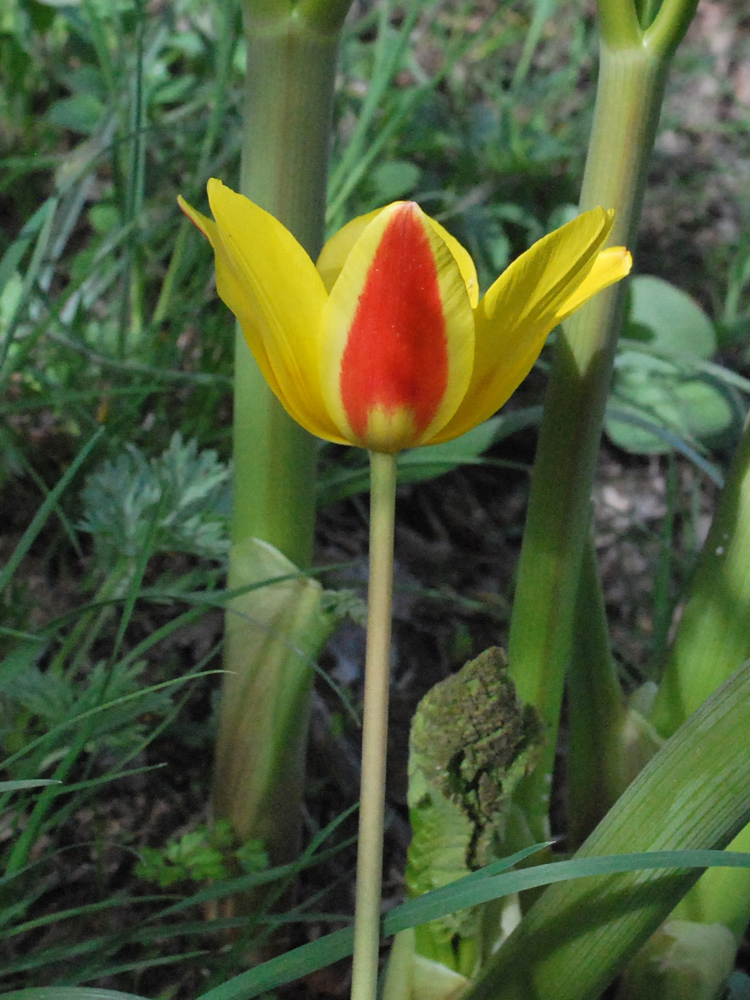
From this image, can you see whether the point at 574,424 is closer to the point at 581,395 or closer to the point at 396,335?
the point at 581,395

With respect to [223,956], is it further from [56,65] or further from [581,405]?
[56,65]

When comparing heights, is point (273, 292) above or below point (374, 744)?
above

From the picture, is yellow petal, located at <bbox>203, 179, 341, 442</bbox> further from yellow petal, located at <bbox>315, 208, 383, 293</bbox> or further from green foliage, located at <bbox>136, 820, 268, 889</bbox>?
green foliage, located at <bbox>136, 820, 268, 889</bbox>

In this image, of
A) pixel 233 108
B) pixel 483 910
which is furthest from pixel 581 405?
pixel 233 108

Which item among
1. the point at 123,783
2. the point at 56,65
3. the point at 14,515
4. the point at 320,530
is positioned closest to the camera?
the point at 123,783

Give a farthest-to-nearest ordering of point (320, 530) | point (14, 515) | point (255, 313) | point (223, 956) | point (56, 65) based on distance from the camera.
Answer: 1. point (56, 65)
2. point (320, 530)
3. point (14, 515)
4. point (223, 956)
5. point (255, 313)

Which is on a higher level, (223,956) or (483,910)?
(483,910)

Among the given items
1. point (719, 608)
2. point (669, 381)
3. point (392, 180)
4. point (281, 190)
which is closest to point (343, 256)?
point (281, 190)
